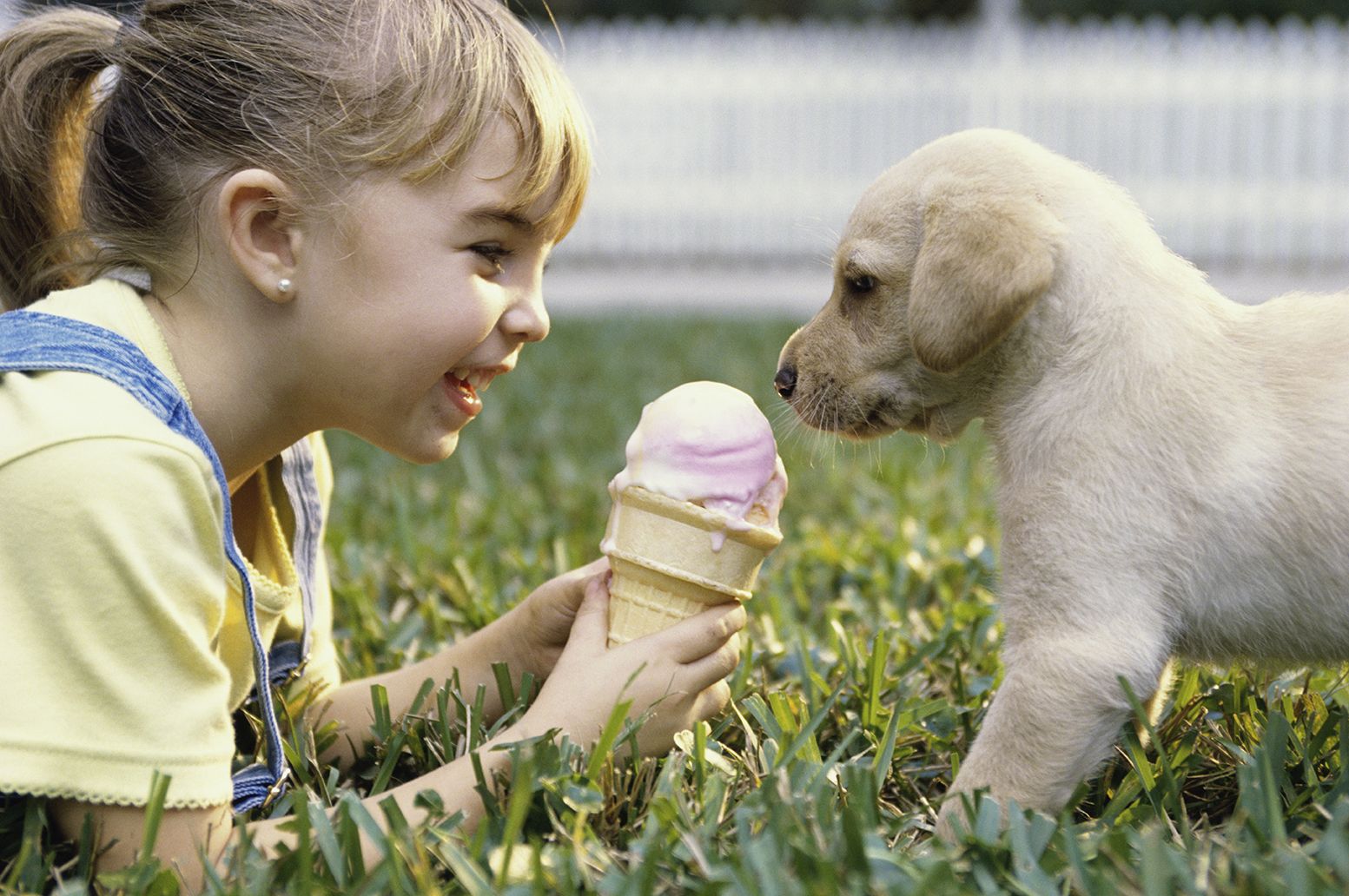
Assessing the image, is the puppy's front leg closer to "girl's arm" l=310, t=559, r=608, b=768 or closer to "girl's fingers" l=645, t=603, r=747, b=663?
"girl's fingers" l=645, t=603, r=747, b=663

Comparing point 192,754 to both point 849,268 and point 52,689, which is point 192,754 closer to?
point 52,689

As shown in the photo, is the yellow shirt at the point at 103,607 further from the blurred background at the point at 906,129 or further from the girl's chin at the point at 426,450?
the blurred background at the point at 906,129

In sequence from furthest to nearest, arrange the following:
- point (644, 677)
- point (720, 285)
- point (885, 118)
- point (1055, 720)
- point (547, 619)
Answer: point (885, 118)
point (720, 285)
point (547, 619)
point (644, 677)
point (1055, 720)

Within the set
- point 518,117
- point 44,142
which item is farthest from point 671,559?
point 44,142

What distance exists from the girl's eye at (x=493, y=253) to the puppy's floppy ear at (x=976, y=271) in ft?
2.69

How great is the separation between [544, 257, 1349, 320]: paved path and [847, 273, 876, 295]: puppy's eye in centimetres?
1014

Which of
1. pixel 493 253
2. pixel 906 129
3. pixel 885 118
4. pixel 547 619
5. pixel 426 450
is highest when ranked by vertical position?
pixel 493 253

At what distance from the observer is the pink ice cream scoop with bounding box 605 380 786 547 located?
8.87 ft

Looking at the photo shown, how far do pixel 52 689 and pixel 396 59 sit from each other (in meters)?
1.33

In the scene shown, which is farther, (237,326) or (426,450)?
(426,450)

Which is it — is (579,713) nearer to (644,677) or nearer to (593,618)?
(644,677)

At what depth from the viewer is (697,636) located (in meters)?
2.68

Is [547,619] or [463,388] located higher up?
[463,388]

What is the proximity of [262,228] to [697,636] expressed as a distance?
1.12 m
